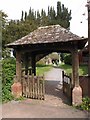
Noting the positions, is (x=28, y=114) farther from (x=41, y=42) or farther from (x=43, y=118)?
(x=41, y=42)

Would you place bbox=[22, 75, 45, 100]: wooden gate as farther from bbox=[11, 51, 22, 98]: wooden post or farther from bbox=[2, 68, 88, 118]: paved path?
bbox=[2, 68, 88, 118]: paved path

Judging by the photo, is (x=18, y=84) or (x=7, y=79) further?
(x=7, y=79)

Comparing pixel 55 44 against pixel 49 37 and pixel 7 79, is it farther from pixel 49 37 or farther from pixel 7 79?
pixel 7 79

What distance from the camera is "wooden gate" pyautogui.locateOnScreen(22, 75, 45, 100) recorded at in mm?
13477

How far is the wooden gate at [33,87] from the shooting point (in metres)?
13.5

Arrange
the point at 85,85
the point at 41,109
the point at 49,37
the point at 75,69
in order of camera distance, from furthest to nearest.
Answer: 1. the point at 49,37
2. the point at 85,85
3. the point at 75,69
4. the point at 41,109

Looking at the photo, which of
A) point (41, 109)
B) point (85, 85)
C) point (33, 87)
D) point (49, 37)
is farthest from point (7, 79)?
point (85, 85)

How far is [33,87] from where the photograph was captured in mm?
13781

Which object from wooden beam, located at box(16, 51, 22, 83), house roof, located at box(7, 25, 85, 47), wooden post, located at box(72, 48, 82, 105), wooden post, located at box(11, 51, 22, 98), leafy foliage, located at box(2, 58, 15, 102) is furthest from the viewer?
wooden beam, located at box(16, 51, 22, 83)

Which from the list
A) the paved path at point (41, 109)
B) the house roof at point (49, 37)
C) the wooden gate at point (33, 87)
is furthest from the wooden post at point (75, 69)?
the wooden gate at point (33, 87)

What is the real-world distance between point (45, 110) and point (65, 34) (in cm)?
449

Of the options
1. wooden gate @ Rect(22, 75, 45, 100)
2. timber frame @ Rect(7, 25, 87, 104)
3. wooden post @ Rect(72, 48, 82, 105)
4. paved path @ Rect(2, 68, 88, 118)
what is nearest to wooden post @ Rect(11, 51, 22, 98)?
timber frame @ Rect(7, 25, 87, 104)

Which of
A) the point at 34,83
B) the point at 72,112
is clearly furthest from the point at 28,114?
the point at 34,83

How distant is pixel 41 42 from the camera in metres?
13.0
